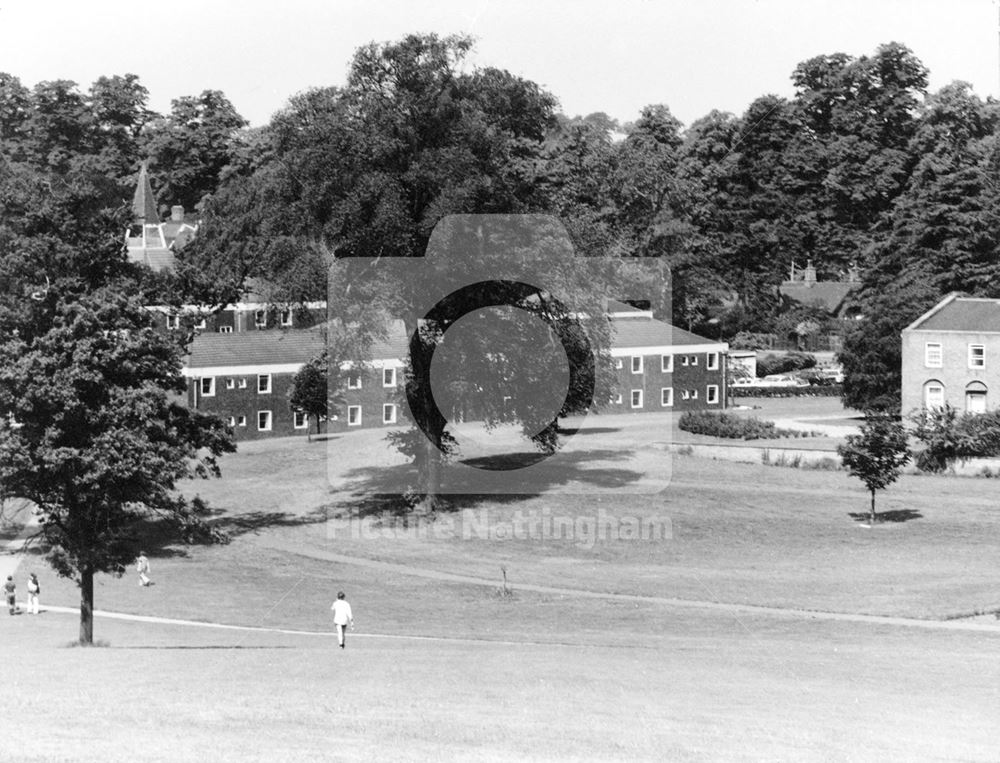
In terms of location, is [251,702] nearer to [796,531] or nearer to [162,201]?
[796,531]

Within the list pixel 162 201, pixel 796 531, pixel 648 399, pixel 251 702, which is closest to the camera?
pixel 251 702

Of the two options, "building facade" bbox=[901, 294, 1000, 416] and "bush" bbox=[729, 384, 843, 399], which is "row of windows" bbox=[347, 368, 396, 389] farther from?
A: "building facade" bbox=[901, 294, 1000, 416]

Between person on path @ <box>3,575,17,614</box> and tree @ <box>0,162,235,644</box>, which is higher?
tree @ <box>0,162,235,644</box>

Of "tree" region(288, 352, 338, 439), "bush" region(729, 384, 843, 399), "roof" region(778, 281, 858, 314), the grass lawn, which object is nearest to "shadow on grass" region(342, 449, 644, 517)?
the grass lawn

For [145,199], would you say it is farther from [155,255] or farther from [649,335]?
[649,335]

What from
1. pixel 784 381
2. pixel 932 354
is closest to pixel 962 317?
pixel 932 354

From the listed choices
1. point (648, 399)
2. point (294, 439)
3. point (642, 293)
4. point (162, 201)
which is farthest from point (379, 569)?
point (162, 201)
